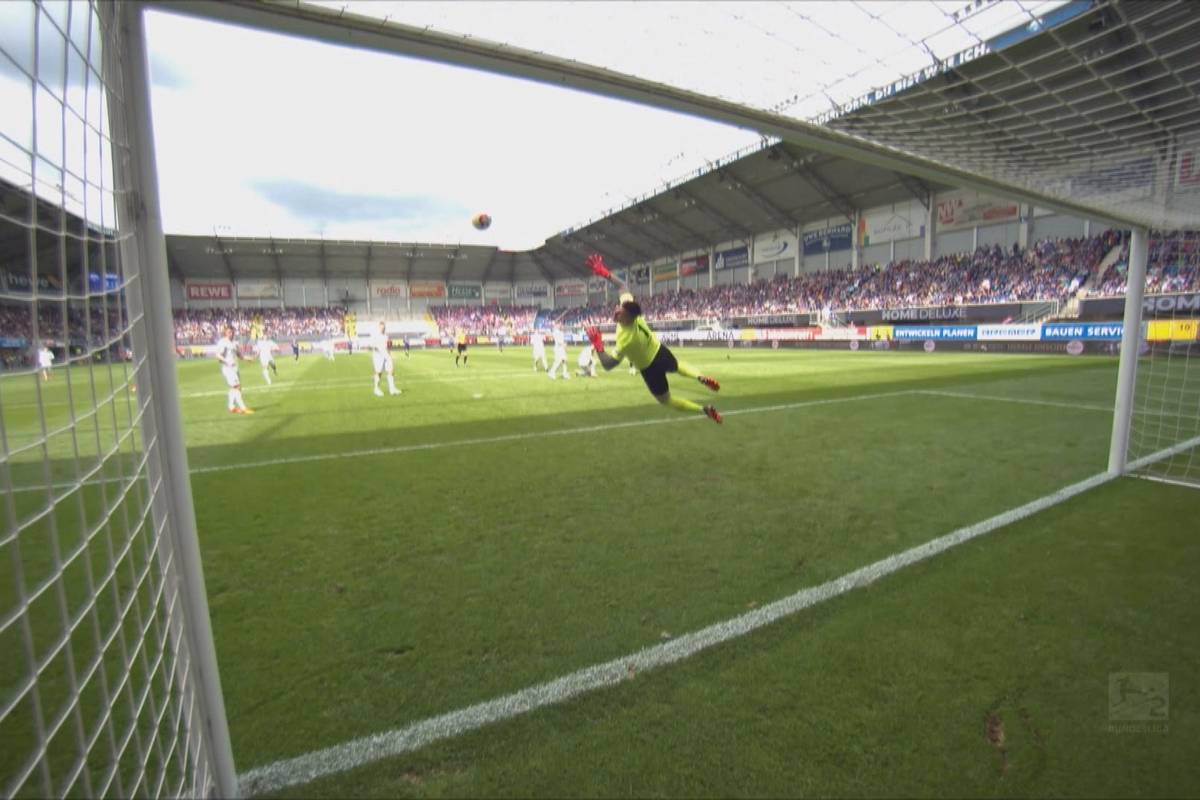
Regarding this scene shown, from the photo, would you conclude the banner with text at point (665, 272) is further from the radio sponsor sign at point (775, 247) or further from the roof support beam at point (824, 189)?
the roof support beam at point (824, 189)

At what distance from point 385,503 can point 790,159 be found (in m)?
35.1

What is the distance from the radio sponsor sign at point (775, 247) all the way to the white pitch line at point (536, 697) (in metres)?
44.2

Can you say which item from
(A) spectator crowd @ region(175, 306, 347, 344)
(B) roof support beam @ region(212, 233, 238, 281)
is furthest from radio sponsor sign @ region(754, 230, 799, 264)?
(B) roof support beam @ region(212, 233, 238, 281)

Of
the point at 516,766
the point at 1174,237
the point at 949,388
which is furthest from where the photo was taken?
the point at 949,388

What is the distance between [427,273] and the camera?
2581 inches

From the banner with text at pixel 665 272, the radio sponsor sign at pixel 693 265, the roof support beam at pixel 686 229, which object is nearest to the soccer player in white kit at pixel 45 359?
the roof support beam at pixel 686 229

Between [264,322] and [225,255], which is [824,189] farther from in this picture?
[264,322]

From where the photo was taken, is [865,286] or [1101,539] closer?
[1101,539]

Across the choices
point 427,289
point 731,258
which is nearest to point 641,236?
point 731,258

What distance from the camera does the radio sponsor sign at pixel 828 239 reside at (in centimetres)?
4059

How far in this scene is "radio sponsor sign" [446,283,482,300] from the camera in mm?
68562

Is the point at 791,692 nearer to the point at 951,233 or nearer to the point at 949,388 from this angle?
the point at 949,388

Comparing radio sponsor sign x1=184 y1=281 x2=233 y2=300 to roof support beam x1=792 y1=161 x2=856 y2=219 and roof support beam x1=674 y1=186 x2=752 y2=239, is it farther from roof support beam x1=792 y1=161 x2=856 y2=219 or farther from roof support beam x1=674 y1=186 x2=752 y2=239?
roof support beam x1=792 y1=161 x2=856 y2=219

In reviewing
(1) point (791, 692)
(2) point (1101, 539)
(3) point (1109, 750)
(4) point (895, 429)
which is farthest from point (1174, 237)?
(1) point (791, 692)
